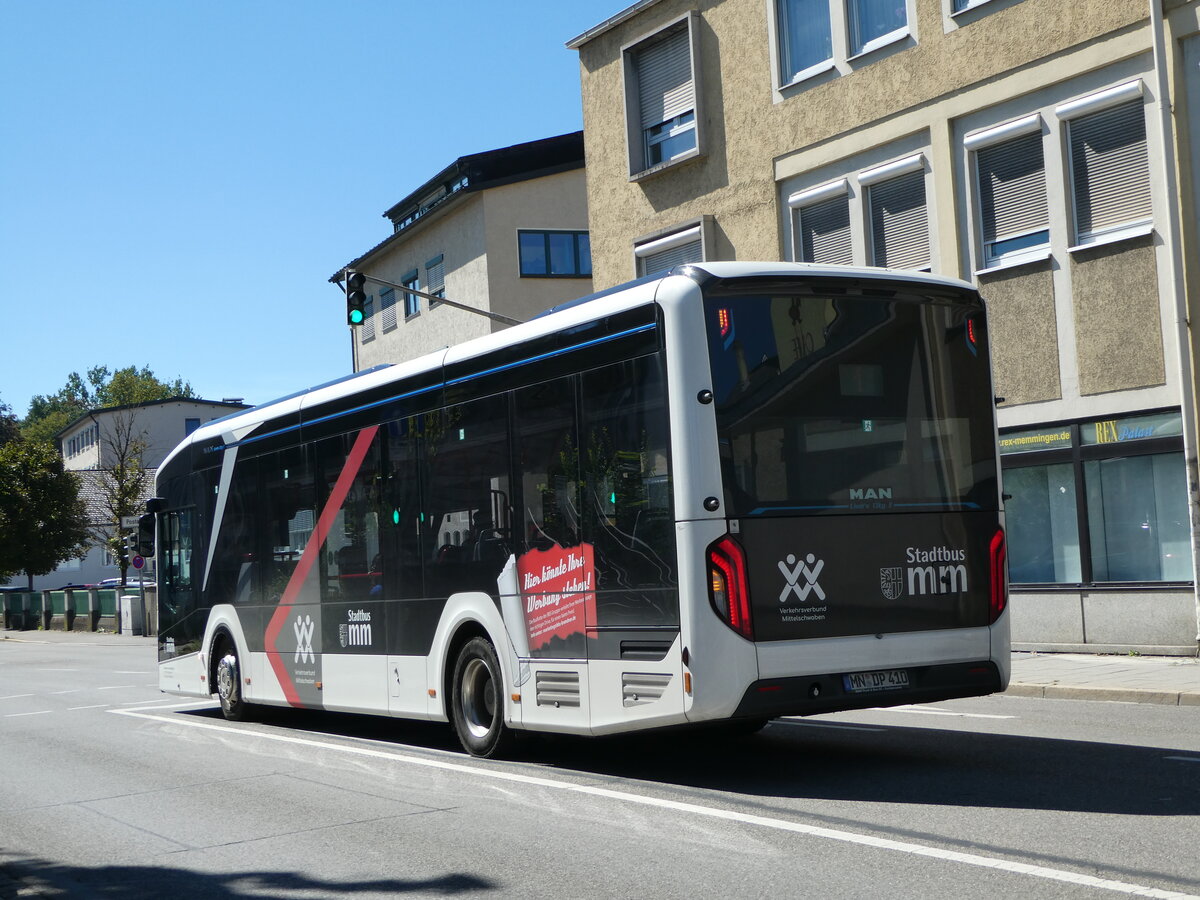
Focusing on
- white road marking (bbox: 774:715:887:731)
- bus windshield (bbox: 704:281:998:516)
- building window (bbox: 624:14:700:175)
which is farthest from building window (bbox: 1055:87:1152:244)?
bus windshield (bbox: 704:281:998:516)

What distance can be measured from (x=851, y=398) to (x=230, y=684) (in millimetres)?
9093

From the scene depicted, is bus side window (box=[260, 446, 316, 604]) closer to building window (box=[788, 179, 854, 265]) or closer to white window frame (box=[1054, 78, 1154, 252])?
white window frame (box=[1054, 78, 1154, 252])

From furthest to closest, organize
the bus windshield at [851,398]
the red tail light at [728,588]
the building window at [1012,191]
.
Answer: the building window at [1012,191]
the bus windshield at [851,398]
the red tail light at [728,588]

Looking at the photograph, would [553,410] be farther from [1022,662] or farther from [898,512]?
[1022,662]

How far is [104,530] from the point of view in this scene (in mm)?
79375

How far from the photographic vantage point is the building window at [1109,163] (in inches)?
691

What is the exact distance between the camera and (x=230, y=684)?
15562 millimetres

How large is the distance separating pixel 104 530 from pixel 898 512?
76.3m

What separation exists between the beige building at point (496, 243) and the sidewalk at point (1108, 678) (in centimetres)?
2119

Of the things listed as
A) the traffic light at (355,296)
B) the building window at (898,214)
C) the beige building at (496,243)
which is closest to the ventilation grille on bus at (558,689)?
the building window at (898,214)

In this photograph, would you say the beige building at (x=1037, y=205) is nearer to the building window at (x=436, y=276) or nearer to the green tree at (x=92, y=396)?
the building window at (x=436, y=276)

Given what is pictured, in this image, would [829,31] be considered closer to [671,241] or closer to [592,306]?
[671,241]

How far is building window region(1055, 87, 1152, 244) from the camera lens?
1755 cm

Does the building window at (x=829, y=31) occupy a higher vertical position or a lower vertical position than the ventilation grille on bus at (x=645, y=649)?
higher
